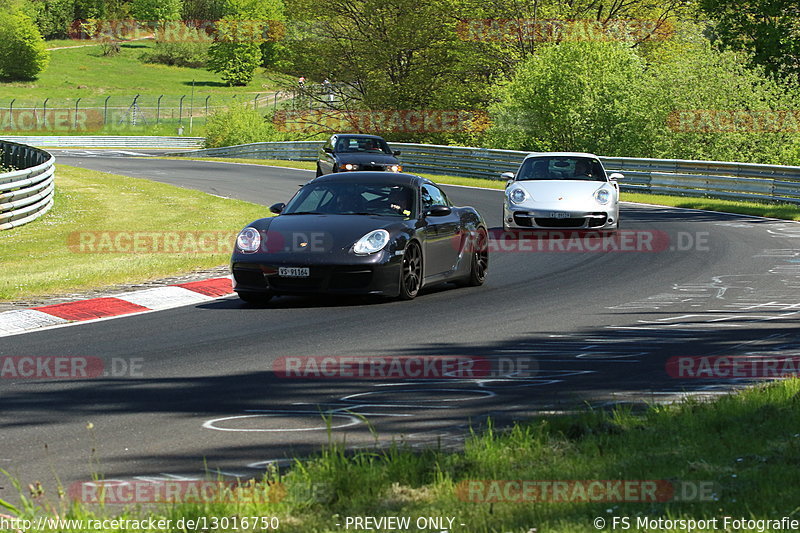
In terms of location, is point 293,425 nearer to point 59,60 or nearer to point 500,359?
point 500,359

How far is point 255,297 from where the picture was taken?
12258mm

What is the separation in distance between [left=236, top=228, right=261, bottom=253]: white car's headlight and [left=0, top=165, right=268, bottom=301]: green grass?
9.12ft

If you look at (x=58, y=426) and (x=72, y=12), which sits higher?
(x=72, y=12)

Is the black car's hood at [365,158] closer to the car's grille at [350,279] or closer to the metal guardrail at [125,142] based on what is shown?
the car's grille at [350,279]

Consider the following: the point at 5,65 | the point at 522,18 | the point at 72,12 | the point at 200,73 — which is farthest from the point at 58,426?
the point at 72,12

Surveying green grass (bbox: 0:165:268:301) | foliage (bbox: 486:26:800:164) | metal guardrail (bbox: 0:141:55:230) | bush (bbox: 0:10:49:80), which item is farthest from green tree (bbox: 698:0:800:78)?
bush (bbox: 0:10:49:80)

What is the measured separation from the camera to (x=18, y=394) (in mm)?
7594

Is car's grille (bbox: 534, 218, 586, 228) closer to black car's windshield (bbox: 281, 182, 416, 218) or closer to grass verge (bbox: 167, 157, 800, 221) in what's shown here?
black car's windshield (bbox: 281, 182, 416, 218)

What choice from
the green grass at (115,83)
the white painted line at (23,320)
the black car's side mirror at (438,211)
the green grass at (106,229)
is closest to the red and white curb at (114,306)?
the white painted line at (23,320)

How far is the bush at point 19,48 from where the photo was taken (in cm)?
12488

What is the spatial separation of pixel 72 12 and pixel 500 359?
159 meters
